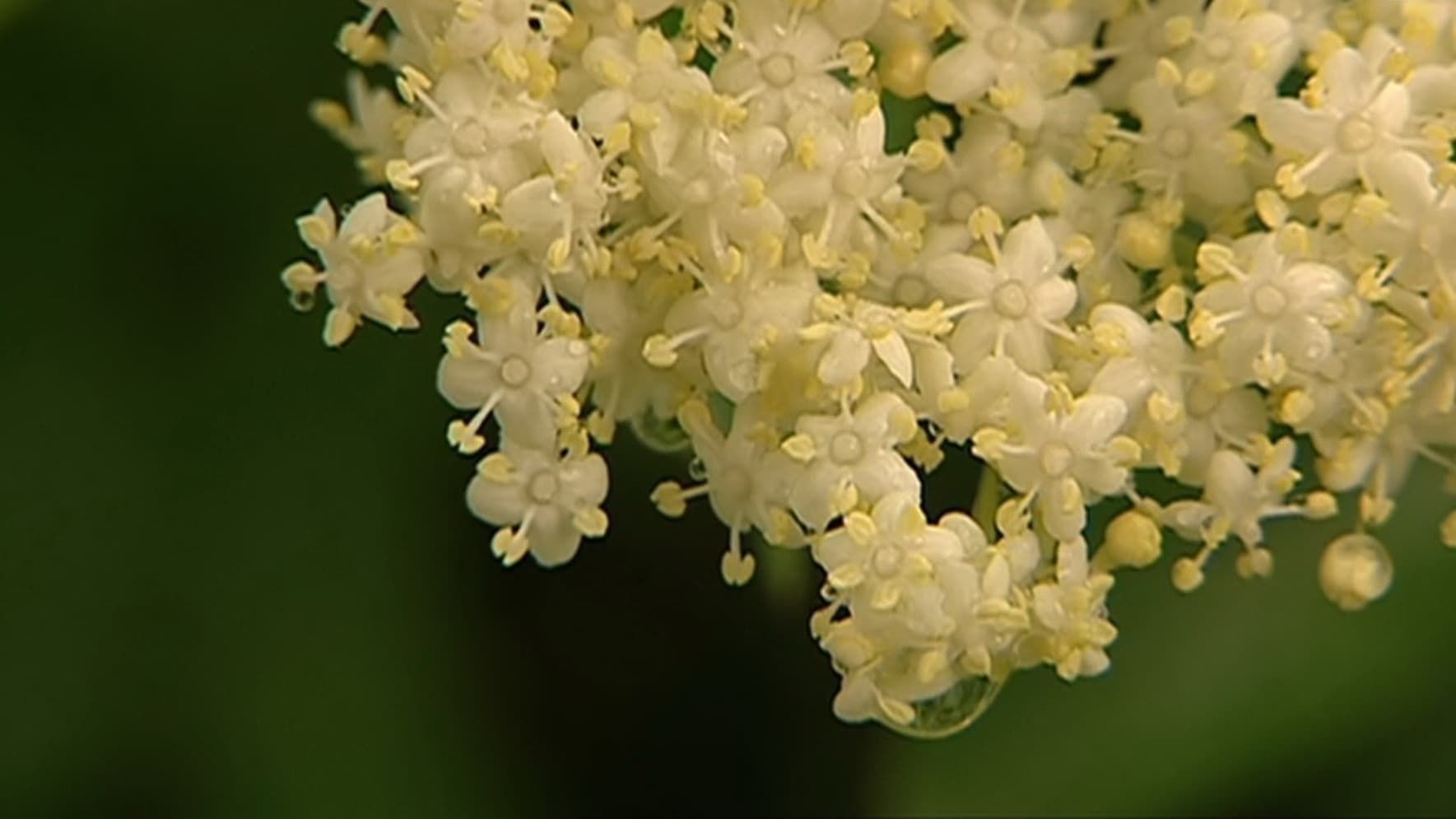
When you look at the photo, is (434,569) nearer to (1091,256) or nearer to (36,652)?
(36,652)

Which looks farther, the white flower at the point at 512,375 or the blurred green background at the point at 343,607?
the blurred green background at the point at 343,607

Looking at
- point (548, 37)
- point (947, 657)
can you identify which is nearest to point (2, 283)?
point (548, 37)

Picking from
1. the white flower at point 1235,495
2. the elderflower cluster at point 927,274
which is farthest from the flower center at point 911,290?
the white flower at point 1235,495

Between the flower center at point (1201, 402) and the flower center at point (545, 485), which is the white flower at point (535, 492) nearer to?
the flower center at point (545, 485)

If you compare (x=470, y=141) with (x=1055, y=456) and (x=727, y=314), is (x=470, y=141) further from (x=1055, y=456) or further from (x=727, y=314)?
(x=1055, y=456)

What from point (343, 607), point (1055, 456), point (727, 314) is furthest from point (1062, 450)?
point (343, 607)

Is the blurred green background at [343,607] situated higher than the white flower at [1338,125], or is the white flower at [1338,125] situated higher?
the white flower at [1338,125]
